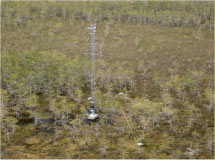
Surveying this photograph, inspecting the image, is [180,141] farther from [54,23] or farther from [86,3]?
[86,3]

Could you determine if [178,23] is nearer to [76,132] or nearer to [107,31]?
[107,31]

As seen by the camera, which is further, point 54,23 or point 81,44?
point 54,23

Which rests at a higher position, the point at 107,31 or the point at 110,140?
the point at 107,31

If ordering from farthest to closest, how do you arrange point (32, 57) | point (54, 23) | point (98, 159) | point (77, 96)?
point (54, 23) < point (32, 57) < point (77, 96) < point (98, 159)

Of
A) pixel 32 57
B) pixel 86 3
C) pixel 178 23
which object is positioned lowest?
pixel 32 57

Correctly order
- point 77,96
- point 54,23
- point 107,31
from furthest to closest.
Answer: point 54,23 < point 107,31 < point 77,96

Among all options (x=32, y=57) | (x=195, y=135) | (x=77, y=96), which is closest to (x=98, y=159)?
(x=195, y=135)

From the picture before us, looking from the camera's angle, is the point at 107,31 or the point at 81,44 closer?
the point at 81,44

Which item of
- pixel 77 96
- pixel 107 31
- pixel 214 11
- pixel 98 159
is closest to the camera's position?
pixel 98 159

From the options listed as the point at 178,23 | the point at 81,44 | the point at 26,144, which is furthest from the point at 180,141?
the point at 178,23
